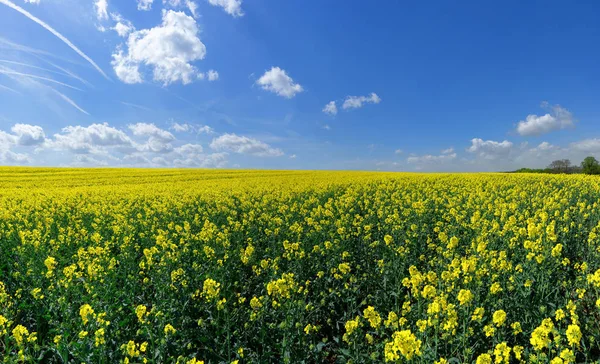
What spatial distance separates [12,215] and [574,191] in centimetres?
2591

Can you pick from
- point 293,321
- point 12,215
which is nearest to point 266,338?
point 293,321

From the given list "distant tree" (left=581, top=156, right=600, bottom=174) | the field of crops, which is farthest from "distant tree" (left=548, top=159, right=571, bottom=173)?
the field of crops

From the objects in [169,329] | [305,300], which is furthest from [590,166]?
[169,329]

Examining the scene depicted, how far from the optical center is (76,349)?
400 centimetres

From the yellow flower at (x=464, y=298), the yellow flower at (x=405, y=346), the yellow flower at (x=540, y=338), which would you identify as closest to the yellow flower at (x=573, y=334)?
the yellow flower at (x=540, y=338)

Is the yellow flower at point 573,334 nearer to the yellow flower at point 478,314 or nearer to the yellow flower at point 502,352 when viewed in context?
the yellow flower at point 502,352

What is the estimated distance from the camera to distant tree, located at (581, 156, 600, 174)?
75250mm

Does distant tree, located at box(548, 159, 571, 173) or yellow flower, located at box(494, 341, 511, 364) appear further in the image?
distant tree, located at box(548, 159, 571, 173)

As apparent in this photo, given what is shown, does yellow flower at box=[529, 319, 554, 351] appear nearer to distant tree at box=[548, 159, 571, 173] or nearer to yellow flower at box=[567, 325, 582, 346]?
yellow flower at box=[567, 325, 582, 346]

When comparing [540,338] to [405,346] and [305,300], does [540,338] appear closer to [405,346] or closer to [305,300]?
[405,346]

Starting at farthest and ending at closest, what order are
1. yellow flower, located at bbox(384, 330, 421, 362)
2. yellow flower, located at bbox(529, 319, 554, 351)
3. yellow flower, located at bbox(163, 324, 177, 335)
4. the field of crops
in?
the field of crops < yellow flower, located at bbox(163, 324, 177, 335) < yellow flower, located at bbox(529, 319, 554, 351) < yellow flower, located at bbox(384, 330, 421, 362)

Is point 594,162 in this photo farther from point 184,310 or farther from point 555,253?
point 184,310

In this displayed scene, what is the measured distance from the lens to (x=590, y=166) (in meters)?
76.7

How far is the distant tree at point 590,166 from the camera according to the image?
7525 centimetres
